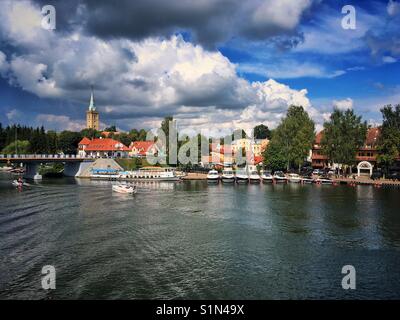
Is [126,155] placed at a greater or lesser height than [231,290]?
greater

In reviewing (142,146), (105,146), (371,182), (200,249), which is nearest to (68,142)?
(105,146)

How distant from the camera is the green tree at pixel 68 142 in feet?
527

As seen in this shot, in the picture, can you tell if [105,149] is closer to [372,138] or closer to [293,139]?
[293,139]

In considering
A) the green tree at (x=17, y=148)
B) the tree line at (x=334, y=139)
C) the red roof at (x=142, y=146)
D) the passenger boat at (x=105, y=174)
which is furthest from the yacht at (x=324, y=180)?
the green tree at (x=17, y=148)

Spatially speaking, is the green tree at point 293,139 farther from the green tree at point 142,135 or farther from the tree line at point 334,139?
the green tree at point 142,135

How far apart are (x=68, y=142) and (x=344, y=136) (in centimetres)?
11067

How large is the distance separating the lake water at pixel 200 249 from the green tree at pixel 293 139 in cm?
4683

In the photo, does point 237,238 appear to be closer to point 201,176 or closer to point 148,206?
point 148,206

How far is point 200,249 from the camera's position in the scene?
32781mm

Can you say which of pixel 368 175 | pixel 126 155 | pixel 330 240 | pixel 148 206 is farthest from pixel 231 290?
pixel 126 155

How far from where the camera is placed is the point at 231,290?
23.8 m

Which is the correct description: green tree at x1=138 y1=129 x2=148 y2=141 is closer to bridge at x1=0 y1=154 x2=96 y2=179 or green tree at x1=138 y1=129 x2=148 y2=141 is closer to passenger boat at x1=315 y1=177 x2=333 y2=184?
bridge at x1=0 y1=154 x2=96 y2=179

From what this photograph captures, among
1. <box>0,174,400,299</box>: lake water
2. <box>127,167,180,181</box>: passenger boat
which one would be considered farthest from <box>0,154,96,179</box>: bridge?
<box>0,174,400,299</box>: lake water

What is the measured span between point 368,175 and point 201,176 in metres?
44.6
